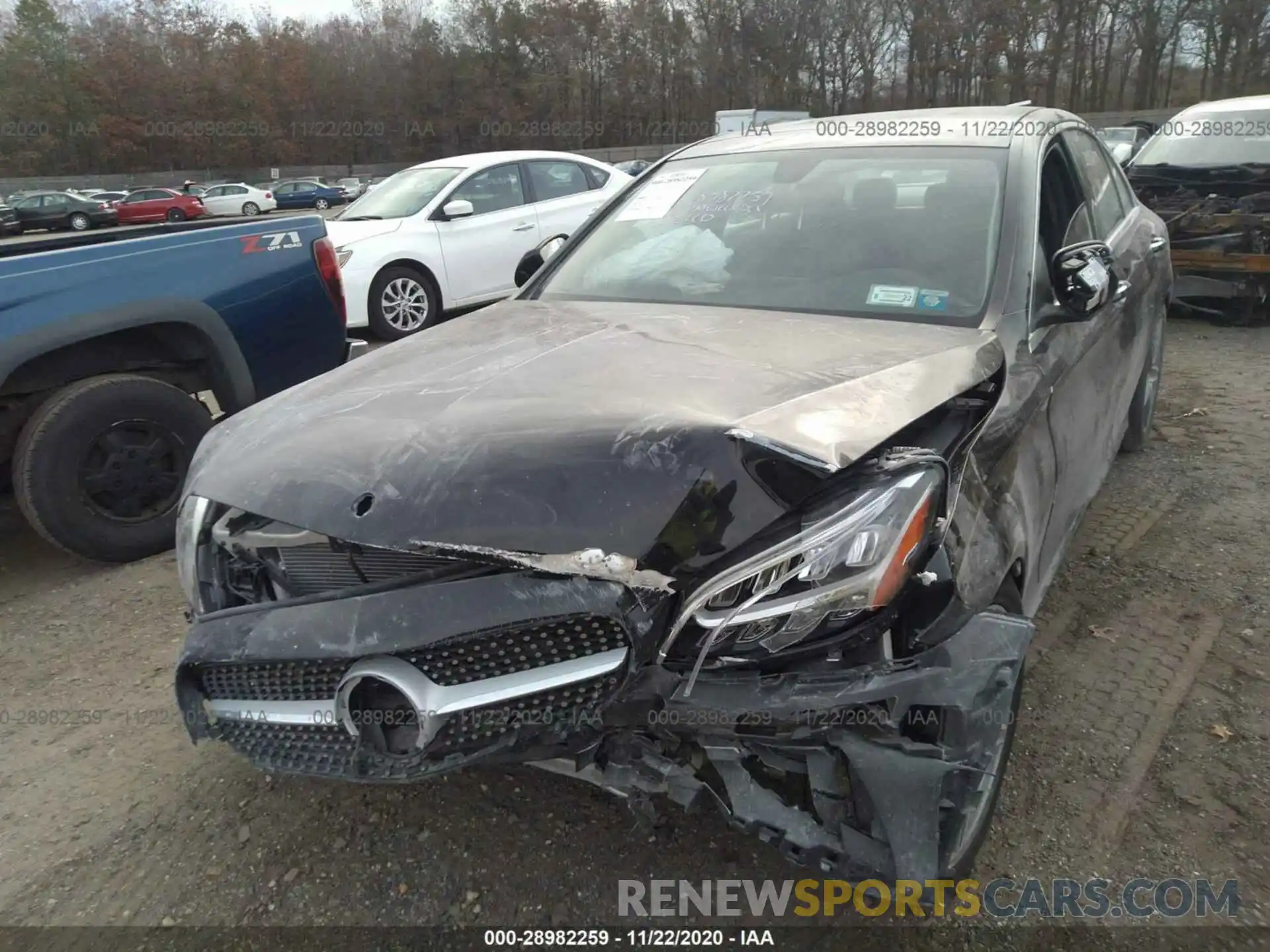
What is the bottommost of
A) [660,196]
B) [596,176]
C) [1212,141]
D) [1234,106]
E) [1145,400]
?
[1145,400]

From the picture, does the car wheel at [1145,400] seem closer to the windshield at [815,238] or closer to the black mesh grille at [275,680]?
the windshield at [815,238]

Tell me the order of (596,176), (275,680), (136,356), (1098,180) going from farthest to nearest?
(596,176)
(136,356)
(1098,180)
(275,680)

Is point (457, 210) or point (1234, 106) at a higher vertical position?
point (1234, 106)

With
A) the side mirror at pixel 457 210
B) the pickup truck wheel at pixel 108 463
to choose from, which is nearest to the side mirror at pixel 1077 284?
the pickup truck wheel at pixel 108 463

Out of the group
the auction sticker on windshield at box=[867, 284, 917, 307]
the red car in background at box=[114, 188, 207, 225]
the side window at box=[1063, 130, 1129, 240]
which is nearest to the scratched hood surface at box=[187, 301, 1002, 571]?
the auction sticker on windshield at box=[867, 284, 917, 307]

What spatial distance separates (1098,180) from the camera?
368cm

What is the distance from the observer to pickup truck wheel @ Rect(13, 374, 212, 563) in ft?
11.8

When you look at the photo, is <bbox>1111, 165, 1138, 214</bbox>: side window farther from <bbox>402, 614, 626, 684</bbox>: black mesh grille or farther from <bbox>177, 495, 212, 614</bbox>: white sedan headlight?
<bbox>177, 495, 212, 614</bbox>: white sedan headlight

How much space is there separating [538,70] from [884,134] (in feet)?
210

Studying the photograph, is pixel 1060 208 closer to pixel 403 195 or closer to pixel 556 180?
pixel 556 180

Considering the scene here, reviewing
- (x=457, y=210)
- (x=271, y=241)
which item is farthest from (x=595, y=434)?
(x=457, y=210)

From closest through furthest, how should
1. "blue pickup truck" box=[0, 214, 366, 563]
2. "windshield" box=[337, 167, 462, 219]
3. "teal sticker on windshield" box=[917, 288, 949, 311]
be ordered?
"teal sticker on windshield" box=[917, 288, 949, 311] → "blue pickup truck" box=[0, 214, 366, 563] → "windshield" box=[337, 167, 462, 219]

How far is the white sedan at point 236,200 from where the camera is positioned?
35.0m

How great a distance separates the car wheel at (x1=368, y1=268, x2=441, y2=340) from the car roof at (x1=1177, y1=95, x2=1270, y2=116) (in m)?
7.36
